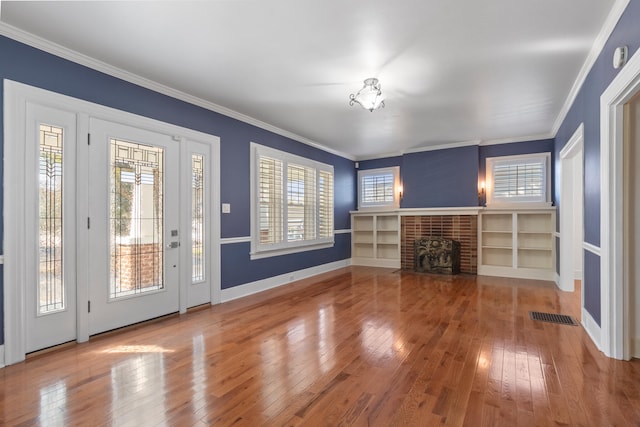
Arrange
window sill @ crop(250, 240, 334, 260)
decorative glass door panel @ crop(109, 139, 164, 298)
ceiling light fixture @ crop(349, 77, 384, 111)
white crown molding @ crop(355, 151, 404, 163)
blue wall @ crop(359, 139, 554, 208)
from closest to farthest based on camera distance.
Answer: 1. decorative glass door panel @ crop(109, 139, 164, 298)
2. ceiling light fixture @ crop(349, 77, 384, 111)
3. window sill @ crop(250, 240, 334, 260)
4. blue wall @ crop(359, 139, 554, 208)
5. white crown molding @ crop(355, 151, 404, 163)

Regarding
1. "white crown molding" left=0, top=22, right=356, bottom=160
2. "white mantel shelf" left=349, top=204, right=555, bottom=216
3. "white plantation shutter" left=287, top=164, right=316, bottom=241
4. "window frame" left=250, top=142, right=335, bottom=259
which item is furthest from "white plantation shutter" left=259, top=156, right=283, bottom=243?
"white mantel shelf" left=349, top=204, right=555, bottom=216

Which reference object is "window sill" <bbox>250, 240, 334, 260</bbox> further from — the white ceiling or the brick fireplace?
the white ceiling

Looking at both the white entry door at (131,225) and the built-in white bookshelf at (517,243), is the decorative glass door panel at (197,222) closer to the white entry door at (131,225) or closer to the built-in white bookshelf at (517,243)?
the white entry door at (131,225)

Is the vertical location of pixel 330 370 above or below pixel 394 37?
below

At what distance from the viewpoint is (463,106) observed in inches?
173

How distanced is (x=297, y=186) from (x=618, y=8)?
459 cm

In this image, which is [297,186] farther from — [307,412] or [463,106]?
[307,412]

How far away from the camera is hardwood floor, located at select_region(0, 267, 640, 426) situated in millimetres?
1896

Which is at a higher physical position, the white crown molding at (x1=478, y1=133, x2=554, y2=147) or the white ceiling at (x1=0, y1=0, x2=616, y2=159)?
the white ceiling at (x1=0, y1=0, x2=616, y2=159)

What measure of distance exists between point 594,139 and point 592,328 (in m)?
1.77

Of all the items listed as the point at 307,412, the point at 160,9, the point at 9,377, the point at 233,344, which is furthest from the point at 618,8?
the point at 9,377

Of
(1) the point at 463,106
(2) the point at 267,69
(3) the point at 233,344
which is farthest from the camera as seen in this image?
(1) the point at 463,106

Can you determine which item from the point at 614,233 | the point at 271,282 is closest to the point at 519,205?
the point at 614,233

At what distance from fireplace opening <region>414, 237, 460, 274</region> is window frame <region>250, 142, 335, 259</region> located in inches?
72.4
